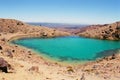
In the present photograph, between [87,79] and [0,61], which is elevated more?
[0,61]

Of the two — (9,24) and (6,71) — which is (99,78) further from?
(9,24)

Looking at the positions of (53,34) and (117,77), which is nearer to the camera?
(117,77)

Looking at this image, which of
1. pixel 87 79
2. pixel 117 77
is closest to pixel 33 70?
pixel 87 79

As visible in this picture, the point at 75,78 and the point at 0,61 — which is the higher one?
the point at 0,61

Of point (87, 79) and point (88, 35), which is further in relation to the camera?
point (88, 35)

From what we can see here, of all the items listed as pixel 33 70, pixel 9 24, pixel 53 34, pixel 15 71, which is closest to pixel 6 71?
pixel 15 71

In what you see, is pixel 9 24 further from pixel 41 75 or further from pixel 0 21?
pixel 41 75

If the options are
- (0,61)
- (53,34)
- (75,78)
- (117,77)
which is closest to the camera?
(0,61)

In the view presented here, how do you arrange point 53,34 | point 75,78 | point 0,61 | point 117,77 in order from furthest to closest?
point 53,34 < point 117,77 < point 75,78 < point 0,61

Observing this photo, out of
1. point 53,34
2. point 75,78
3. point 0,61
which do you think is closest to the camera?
point 0,61
